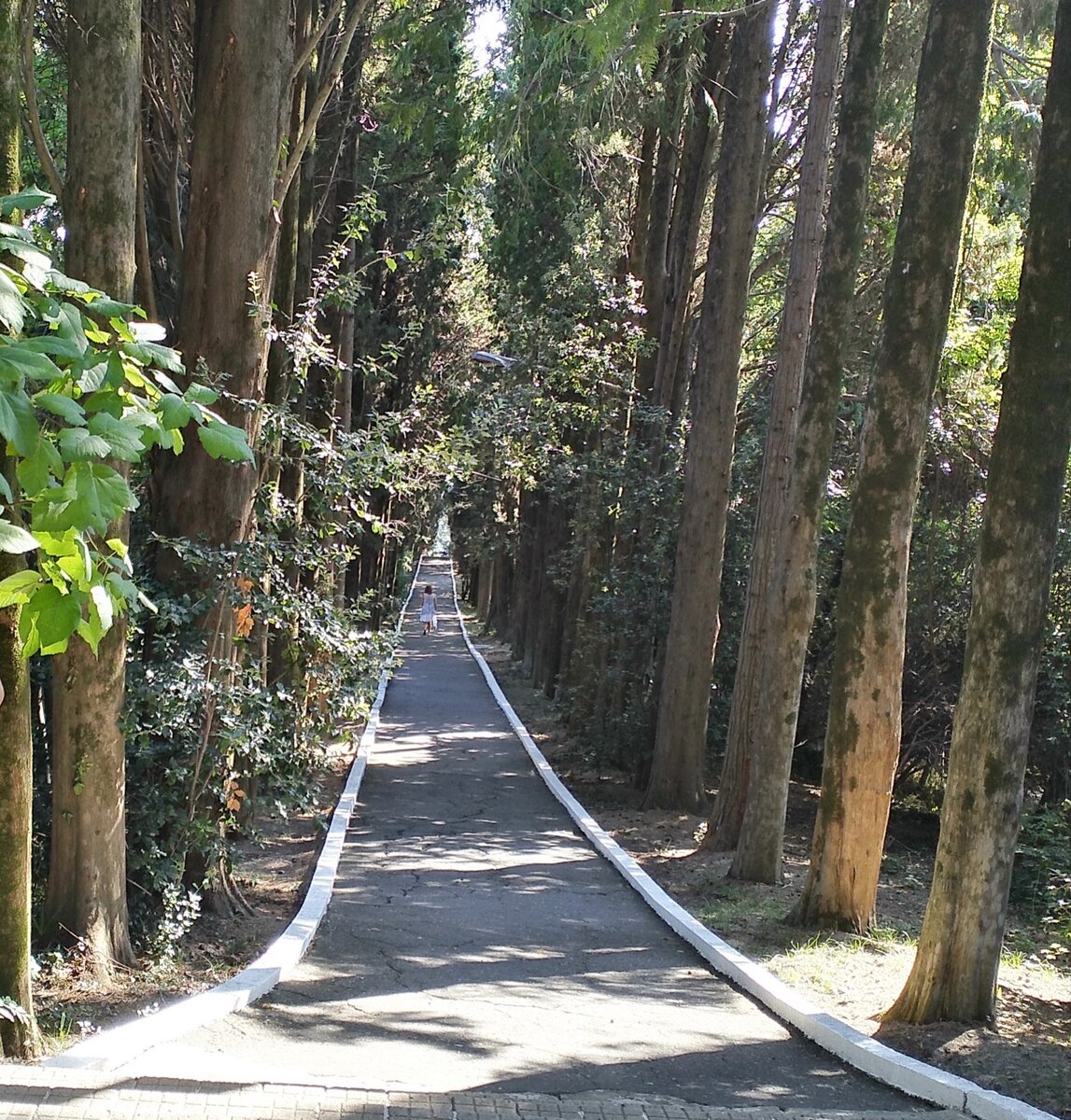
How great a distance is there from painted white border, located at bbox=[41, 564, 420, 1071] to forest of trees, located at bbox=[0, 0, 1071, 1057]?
1.36 feet

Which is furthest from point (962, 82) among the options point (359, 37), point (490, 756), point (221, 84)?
point (490, 756)

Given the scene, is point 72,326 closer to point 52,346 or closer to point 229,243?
point 52,346

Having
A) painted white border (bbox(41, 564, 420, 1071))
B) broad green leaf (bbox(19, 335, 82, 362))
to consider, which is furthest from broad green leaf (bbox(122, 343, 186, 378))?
painted white border (bbox(41, 564, 420, 1071))

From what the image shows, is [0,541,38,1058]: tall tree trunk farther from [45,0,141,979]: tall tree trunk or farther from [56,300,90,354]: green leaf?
[56,300,90,354]: green leaf

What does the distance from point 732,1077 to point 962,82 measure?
21.3 ft

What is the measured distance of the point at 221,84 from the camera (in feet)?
30.7

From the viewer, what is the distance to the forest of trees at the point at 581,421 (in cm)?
652

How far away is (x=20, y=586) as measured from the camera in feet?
11.4

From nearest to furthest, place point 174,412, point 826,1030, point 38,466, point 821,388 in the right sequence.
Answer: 1. point 38,466
2. point 174,412
3. point 826,1030
4. point 821,388

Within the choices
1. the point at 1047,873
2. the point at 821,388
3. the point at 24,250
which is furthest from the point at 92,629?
the point at 1047,873

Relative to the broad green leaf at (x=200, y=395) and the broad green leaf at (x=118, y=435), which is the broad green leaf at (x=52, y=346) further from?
the broad green leaf at (x=200, y=395)

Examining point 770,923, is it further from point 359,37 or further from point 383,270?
point 383,270

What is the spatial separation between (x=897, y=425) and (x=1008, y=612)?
2.61m

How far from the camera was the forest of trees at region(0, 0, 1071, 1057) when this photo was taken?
6520 mm
